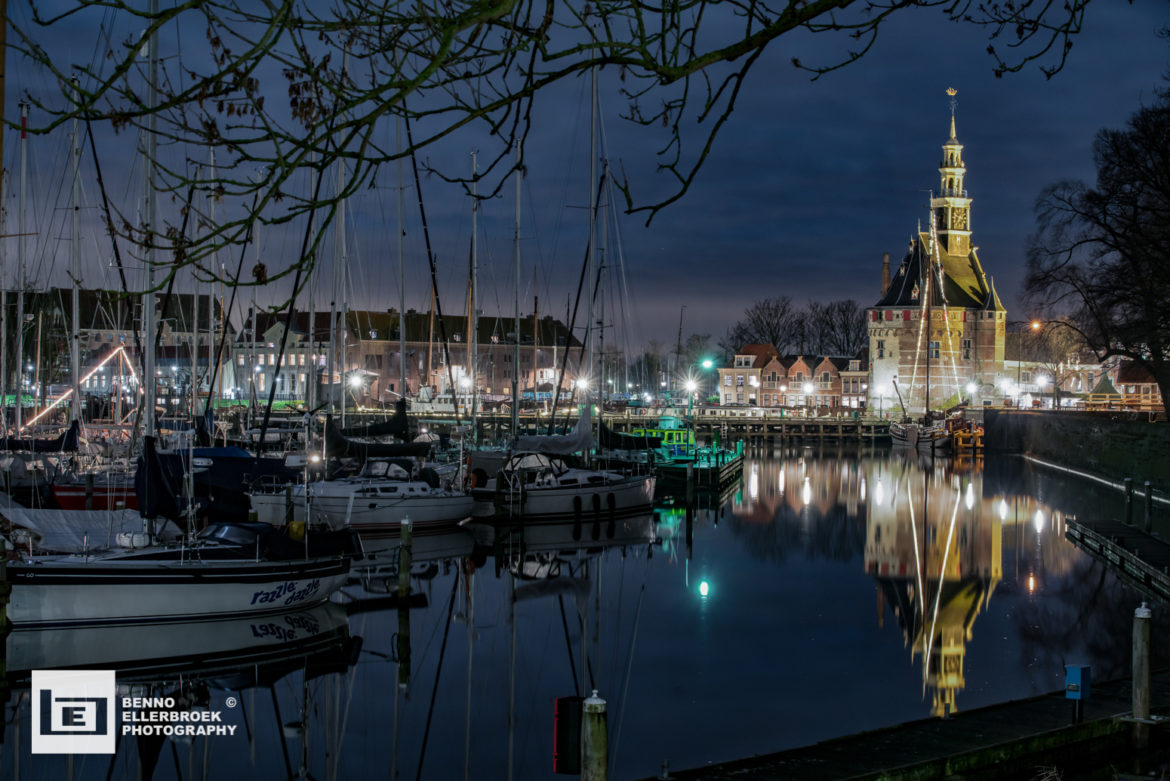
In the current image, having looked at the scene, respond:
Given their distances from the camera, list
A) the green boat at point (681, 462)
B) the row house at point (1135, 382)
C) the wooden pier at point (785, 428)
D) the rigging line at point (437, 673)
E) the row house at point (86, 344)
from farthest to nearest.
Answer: the row house at point (1135, 382)
the wooden pier at point (785, 428)
the row house at point (86, 344)
the green boat at point (681, 462)
the rigging line at point (437, 673)

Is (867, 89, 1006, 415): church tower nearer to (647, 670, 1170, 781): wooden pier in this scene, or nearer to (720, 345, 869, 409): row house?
(720, 345, 869, 409): row house

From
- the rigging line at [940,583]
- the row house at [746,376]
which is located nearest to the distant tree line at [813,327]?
A: the row house at [746,376]

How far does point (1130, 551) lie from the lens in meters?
23.7

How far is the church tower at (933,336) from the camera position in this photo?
302 ft

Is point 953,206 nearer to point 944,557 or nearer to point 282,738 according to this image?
point 944,557

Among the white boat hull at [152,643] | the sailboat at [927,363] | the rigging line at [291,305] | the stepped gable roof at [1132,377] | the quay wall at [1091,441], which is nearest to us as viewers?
the rigging line at [291,305]

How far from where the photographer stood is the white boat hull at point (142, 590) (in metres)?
15.7

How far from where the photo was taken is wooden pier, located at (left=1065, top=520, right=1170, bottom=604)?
69.2ft

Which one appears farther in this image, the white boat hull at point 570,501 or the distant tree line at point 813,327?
the distant tree line at point 813,327

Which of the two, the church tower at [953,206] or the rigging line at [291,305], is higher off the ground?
the church tower at [953,206]

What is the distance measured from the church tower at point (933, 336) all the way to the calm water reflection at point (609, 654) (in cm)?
6426

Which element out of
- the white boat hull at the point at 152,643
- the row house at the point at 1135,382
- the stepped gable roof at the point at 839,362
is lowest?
the white boat hull at the point at 152,643

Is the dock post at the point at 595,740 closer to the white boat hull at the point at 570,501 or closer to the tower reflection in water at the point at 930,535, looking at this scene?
the tower reflection in water at the point at 930,535

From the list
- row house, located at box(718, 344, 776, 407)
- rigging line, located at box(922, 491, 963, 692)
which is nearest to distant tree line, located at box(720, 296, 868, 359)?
row house, located at box(718, 344, 776, 407)
